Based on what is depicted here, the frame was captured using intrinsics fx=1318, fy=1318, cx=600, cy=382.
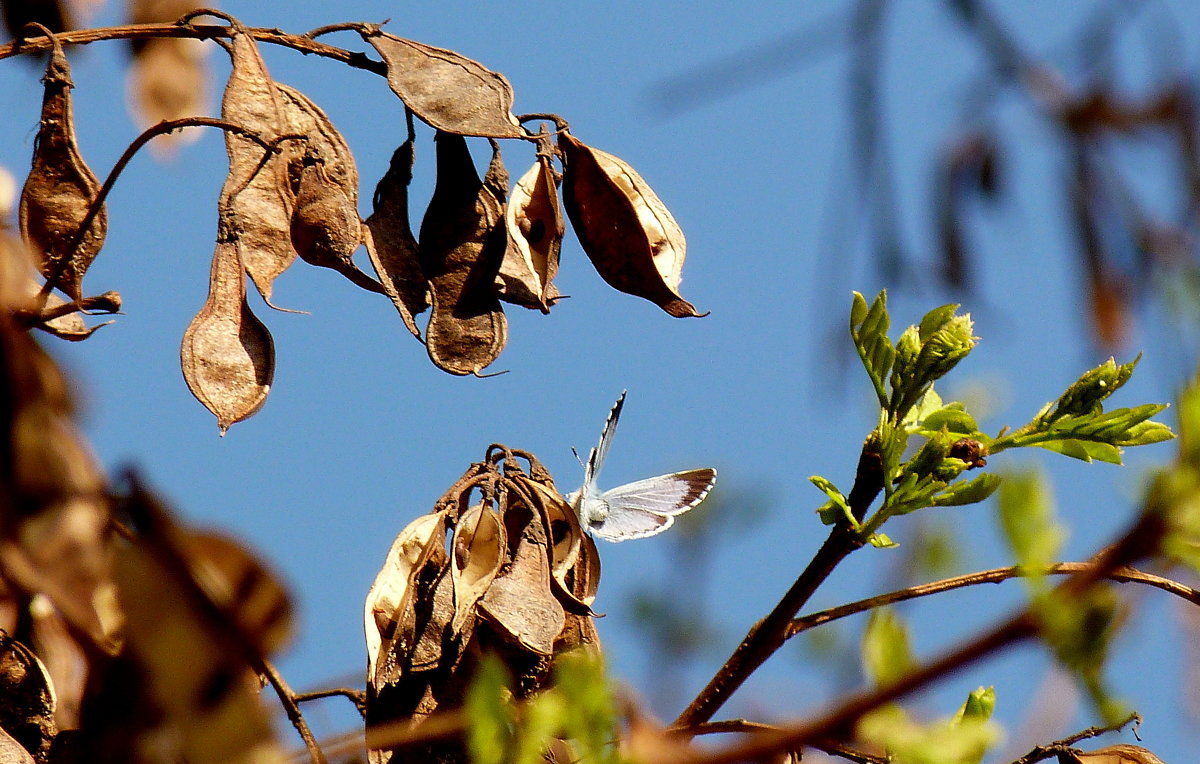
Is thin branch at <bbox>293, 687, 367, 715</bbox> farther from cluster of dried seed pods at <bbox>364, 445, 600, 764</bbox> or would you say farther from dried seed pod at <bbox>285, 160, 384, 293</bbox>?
dried seed pod at <bbox>285, 160, 384, 293</bbox>

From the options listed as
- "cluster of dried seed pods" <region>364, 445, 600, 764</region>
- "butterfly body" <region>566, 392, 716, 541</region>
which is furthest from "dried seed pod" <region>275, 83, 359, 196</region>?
"butterfly body" <region>566, 392, 716, 541</region>

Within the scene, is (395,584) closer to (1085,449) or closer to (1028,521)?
(1085,449)

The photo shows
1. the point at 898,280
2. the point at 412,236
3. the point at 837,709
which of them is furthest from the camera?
the point at 412,236

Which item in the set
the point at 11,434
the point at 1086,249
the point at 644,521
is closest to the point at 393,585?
the point at 644,521

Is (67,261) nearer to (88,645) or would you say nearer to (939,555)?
(88,645)

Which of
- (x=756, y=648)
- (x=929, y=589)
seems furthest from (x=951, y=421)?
(x=756, y=648)

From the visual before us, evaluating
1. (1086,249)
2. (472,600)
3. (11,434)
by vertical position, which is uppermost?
(1086,249)

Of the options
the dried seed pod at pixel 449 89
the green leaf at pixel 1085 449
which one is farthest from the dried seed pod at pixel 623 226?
the green leaf at pixel 1085 449
